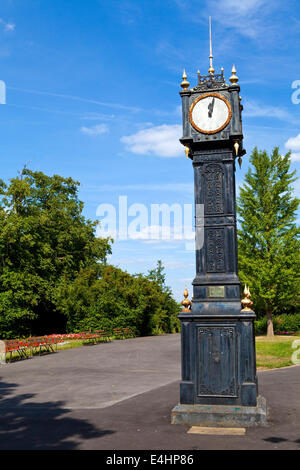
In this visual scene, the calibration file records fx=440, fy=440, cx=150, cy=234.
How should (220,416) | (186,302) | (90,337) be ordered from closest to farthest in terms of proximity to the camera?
(220,416), (186,302), (90,337)

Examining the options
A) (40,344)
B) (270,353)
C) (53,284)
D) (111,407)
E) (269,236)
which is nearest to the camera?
(111,407)

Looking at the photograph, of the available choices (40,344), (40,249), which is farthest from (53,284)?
(40,344)

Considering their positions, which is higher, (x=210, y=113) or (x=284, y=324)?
(x=210, y=113)

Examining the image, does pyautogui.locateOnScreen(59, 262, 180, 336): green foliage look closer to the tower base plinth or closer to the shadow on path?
the shadow on path

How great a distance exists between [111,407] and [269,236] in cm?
2199

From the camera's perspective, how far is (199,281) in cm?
878

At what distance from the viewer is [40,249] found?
114 feet

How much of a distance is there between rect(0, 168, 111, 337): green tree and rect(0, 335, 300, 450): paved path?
13.9 meters

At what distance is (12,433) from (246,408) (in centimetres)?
419

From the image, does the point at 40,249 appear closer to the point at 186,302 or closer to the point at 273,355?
the point at 273,355

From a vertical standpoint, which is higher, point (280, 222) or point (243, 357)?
point (280, 222)

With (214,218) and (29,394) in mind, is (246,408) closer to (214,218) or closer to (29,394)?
(214,218)

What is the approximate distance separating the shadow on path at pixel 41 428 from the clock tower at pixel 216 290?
1.80m
